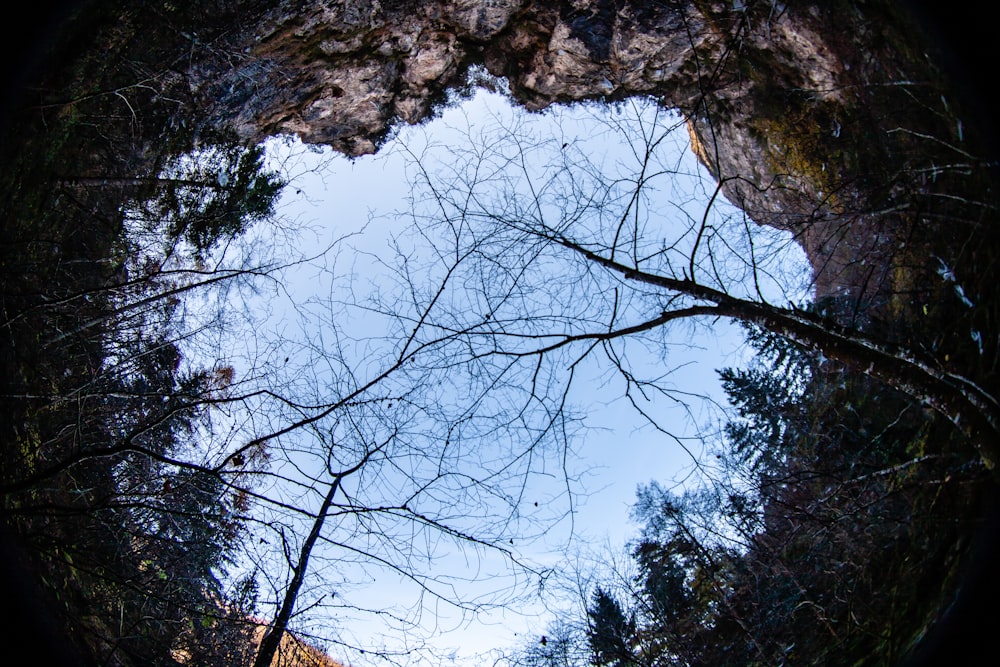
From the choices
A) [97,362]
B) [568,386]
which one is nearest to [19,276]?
[97,362]

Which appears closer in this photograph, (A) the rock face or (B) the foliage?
(B) the foliage

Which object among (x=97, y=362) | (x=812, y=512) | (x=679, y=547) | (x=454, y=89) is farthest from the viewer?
(x=454, y=89)

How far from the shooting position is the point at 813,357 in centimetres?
550

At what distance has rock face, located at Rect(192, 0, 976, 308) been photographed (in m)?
4.32

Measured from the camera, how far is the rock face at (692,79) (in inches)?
170

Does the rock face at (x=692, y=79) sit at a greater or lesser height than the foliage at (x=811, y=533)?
greater

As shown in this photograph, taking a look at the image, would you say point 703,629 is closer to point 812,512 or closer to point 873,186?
point 812,512

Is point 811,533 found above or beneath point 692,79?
beneath

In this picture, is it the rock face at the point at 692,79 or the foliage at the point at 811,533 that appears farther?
the rock face at the point at 692,79

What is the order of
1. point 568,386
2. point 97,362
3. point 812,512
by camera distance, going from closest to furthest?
point 568,386, point 97,362, point 812,512

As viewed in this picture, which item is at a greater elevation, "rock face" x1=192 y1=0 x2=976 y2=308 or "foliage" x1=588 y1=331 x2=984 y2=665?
"rock face" x1=192 y1=0 x2=976 y2=308

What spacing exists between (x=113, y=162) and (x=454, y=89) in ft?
19.1

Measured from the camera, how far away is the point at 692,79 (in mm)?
7117

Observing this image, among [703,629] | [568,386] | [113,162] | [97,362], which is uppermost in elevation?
[113,162]
